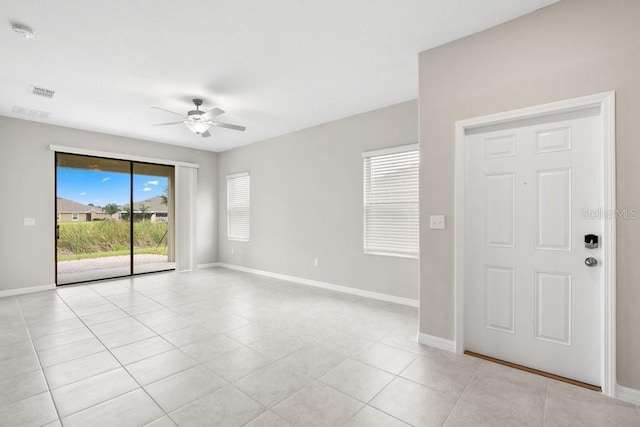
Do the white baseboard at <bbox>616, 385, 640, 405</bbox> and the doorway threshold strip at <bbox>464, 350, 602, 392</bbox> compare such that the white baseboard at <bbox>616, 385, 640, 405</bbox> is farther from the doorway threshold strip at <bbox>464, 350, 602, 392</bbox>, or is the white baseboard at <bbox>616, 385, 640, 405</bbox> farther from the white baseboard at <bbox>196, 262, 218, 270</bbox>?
the white baseboard at <bbox>196, 262, 218, 270</bbox>

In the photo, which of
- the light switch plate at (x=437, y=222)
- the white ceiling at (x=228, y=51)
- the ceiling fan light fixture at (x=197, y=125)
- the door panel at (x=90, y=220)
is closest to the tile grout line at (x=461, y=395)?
the light switch plate at (x=437, y=222)

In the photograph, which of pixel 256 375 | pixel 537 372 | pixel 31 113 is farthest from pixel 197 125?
pixel 537 372

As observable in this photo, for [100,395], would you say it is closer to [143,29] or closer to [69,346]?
[69,346]

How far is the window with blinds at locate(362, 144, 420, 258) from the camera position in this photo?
421cm

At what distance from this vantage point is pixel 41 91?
12.3 feet

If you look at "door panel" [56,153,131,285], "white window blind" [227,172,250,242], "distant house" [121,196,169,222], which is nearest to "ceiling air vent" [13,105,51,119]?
"door panel" [56,153,131,285]

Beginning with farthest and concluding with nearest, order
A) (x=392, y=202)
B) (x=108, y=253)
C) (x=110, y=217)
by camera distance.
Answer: (x=108, y=253) → (x=110, y=217) → (x=392, y=202)

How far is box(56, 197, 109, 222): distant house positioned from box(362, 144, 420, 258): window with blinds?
5.49m

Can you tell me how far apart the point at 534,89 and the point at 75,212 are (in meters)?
7.38

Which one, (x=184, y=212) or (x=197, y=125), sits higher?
(x=197, y=125)

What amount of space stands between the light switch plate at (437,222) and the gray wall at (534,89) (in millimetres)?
51

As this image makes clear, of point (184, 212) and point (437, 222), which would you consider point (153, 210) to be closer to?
point (184, 212)

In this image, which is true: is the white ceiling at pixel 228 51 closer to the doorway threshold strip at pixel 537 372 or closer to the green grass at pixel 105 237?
the green grass at pixel 105 237

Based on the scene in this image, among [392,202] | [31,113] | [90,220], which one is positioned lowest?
[90,220]
